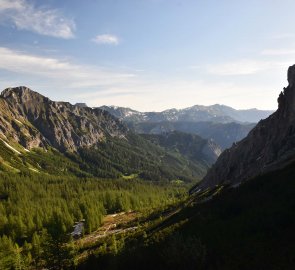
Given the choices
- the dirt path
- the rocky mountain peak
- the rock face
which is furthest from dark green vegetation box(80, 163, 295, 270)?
the dirt path

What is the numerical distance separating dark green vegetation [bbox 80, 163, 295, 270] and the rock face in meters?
24.3

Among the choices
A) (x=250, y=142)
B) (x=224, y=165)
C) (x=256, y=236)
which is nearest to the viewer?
(x=256, y=236)

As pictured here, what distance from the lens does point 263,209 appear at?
60.5m

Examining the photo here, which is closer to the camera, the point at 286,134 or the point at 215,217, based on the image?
the point at 215,217

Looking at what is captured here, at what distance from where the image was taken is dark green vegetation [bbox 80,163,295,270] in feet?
148

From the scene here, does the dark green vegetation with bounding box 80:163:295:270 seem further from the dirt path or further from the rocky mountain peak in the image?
the dirt path

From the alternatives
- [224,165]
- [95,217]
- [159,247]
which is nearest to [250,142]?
[224,165]

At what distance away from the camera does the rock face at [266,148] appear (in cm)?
11244

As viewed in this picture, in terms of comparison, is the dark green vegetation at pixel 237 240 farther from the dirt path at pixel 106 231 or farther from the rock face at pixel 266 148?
the dirt path at pixel 106 231

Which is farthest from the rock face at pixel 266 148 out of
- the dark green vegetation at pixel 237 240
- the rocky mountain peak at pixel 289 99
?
the dark green vegetation at pixel 237 240

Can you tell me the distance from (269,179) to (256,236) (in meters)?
29.9

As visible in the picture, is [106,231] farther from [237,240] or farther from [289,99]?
[237,240]

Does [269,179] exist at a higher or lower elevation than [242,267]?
higher

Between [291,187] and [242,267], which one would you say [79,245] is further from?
[242,267]
